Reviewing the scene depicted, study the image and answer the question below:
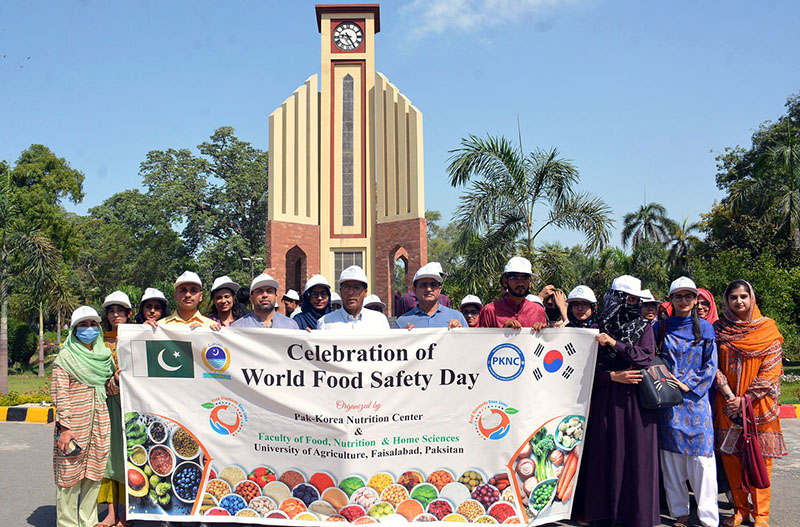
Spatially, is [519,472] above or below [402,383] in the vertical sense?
below

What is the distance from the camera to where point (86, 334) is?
14.7 feet

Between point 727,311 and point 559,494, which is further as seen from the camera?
point 727,311

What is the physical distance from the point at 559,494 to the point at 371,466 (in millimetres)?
1405

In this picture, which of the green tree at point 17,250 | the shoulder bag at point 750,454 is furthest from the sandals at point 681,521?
the green tree at point 17,250

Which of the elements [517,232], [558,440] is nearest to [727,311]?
[558,440]

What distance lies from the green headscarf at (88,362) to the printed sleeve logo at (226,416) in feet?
2.67

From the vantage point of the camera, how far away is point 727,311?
4969 mm

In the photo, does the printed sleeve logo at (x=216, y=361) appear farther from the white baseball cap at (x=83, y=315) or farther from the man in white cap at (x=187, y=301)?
the white baseball cap at (x=83, y=315)

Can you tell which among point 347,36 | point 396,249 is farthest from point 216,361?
point 347,36

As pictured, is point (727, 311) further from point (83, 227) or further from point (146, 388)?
point (83, 227)

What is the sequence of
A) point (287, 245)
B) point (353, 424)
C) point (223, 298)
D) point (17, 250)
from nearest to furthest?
point (353, 424)
point (223, 298)
point (17, 250)
point (287, 245)

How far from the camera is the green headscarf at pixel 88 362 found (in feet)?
14.5

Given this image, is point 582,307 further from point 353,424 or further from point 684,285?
point 353,424

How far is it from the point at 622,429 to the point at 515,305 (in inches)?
46.9
